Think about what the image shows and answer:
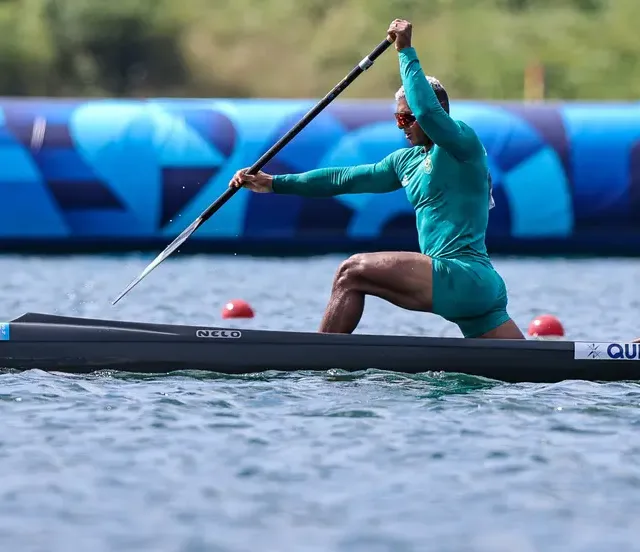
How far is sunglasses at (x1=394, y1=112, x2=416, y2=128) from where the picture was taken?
868 centimetres

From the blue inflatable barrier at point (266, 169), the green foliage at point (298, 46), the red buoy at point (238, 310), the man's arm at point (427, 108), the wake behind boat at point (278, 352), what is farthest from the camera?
the green foliage at point (298, 46)

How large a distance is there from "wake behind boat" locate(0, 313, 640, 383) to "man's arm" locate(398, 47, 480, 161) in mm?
1200

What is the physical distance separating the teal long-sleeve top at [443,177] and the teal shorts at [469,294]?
119mm

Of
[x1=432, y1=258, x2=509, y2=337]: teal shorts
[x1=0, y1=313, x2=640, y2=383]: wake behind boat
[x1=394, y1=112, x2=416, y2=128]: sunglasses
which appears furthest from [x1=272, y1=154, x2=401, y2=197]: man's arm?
[x1=0, y1=313, x2=640, y2=383]: wake behind boat

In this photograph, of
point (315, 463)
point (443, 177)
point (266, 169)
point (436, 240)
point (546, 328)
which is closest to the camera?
point (315, 463)

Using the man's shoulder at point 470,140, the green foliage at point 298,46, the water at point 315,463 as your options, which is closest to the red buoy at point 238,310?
the water at point 315,463

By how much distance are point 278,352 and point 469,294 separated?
121 cm

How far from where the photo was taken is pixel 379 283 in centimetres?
852

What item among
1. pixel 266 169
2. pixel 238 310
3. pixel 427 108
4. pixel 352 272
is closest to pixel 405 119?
pixel 427 108

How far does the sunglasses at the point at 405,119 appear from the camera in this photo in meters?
8.68

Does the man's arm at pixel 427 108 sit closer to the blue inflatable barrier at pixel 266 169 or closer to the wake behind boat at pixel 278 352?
the wake behind boat at pixel 278 352

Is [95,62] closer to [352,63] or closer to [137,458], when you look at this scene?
[352,63]

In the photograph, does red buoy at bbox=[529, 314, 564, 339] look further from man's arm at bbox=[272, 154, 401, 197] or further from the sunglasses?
the sunglasses

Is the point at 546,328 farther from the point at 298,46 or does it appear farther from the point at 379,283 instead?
the point at 298,46
